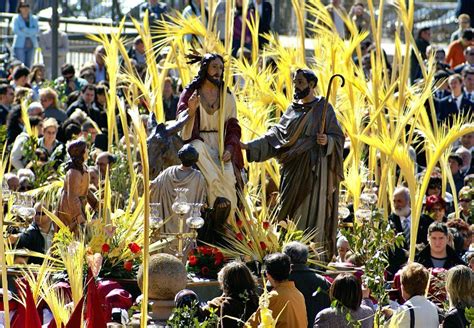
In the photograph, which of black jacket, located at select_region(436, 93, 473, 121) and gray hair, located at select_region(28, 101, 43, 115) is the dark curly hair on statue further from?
black jacket, located at select_region(436, 93, 473, 121)

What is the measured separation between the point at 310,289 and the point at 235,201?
316 cm

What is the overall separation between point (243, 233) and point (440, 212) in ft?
9.57

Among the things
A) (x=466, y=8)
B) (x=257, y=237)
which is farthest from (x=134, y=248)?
(x=466, y=8)

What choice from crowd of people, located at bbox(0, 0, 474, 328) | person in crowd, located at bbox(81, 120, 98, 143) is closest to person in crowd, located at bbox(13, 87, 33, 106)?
crowd of people, located at bbox(0, 0, 474, 328)

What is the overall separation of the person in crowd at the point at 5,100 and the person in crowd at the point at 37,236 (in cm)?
627

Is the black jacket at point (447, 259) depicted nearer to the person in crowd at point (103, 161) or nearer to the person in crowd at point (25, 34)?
the person in crowd at point (103, 161)

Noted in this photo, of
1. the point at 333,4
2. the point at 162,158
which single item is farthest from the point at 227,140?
the point at 333,4

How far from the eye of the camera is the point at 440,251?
564 inches

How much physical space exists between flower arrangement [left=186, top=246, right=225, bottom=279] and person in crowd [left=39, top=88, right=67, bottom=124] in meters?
7.49

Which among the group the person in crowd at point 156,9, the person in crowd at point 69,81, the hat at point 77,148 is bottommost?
the person in crowd at point 69,81

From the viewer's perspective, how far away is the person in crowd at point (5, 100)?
68.4 ft

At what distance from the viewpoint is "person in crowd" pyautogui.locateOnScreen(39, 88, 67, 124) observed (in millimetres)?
21188

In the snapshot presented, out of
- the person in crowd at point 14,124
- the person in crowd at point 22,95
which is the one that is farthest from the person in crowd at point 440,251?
the person in crowd at point 22,95

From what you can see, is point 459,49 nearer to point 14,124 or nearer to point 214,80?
point 14,124
